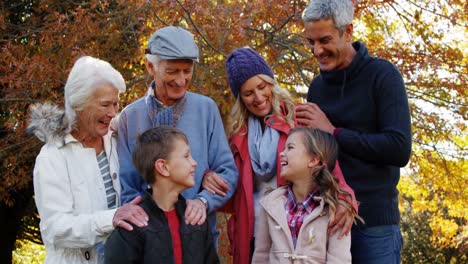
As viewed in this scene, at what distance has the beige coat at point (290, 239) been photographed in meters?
3.14

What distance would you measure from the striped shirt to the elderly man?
75mm

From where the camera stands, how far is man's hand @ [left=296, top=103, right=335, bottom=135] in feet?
10.8

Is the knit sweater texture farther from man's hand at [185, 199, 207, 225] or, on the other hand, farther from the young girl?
the young girl

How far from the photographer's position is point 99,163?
10.9 feet

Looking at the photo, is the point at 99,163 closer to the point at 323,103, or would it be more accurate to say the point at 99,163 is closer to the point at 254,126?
the point at 254,126

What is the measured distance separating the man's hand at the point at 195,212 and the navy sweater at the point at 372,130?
2.33ft

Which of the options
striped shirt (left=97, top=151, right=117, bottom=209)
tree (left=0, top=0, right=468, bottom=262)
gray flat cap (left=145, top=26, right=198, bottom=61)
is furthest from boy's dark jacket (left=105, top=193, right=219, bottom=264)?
tree (left=0, top=0, right=468, bottom=262)

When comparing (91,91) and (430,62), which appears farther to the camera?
(430,62)

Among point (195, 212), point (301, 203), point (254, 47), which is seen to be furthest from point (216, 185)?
point (254, 47)

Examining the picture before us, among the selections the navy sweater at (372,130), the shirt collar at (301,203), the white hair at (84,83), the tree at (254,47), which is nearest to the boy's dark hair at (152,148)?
the white hair at (84,83)

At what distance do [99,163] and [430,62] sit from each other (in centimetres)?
412

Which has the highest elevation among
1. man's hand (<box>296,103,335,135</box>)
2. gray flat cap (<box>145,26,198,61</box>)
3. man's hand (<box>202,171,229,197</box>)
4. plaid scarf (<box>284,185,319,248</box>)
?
gray flat cap (<box>145,26,198,61</box>)

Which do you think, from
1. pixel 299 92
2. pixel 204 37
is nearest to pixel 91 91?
pixel 204 37

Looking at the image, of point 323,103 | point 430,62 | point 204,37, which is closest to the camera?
point 323,103
